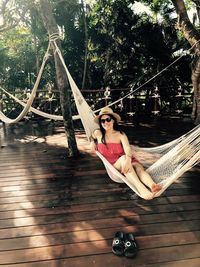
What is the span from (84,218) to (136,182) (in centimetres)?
55

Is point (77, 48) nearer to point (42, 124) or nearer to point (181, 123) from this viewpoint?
point (42, 124)

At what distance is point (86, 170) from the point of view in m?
3.69

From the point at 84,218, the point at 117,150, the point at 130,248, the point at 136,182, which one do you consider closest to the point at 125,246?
the point at 130,248

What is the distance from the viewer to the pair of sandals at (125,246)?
81.7 inches

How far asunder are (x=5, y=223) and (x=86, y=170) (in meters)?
1.35

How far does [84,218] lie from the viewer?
8.38 feet

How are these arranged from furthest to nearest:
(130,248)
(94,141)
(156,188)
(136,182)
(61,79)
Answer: (61,79) < (94,141) < (136,182) < (156,188) < (130,248)

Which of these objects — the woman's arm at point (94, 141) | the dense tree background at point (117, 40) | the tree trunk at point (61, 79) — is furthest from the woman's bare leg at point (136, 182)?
the dense tree background at point (117, 40)

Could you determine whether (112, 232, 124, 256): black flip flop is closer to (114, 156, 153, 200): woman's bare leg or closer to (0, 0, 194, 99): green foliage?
(114, 156, 153, 200): woman's bare leg

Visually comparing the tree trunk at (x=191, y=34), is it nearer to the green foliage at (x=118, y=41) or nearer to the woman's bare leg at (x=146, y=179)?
the green foliage at (x=118, y=41)

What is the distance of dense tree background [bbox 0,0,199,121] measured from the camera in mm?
8031

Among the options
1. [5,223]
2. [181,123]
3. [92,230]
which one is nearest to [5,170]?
[5,223]

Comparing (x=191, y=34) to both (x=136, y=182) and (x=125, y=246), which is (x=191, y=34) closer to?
(x=136, y=182)

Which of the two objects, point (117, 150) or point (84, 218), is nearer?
point (84, 218)
